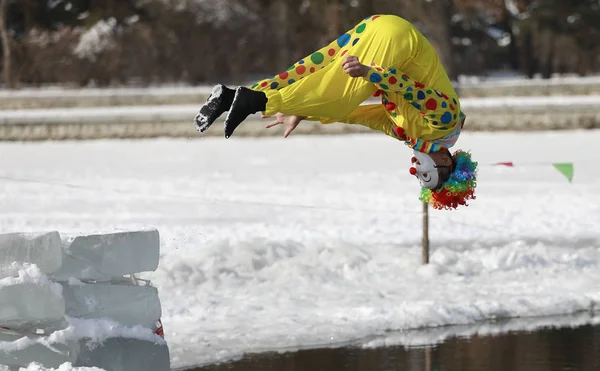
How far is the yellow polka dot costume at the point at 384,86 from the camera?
295 inches

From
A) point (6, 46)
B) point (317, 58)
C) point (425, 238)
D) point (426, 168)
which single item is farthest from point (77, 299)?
point (6, 46)

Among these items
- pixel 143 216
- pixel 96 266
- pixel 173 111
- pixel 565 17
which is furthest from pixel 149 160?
pixel 565 17

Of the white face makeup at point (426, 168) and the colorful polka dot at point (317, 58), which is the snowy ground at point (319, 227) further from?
the colorful polka dot at point (317, 58)

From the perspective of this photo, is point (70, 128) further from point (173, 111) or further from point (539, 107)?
point (539, 107)

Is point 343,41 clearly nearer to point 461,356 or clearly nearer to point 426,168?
point 426,168

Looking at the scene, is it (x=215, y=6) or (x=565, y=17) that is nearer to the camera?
(x=215, y=6)

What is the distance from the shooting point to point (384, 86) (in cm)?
741

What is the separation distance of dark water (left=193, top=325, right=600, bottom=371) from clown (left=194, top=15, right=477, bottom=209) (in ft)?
5.17

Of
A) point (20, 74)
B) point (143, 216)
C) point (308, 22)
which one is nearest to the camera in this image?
point (143, 216)

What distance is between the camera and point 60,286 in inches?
295

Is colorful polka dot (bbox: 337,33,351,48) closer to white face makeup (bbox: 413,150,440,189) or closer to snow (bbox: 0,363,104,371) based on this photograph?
white face makeup (bbox: 413,150,440,189)

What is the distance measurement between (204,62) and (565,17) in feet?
34.5

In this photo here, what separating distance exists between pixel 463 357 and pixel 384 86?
279 cm

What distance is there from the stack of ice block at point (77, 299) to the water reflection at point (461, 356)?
1630 mm
